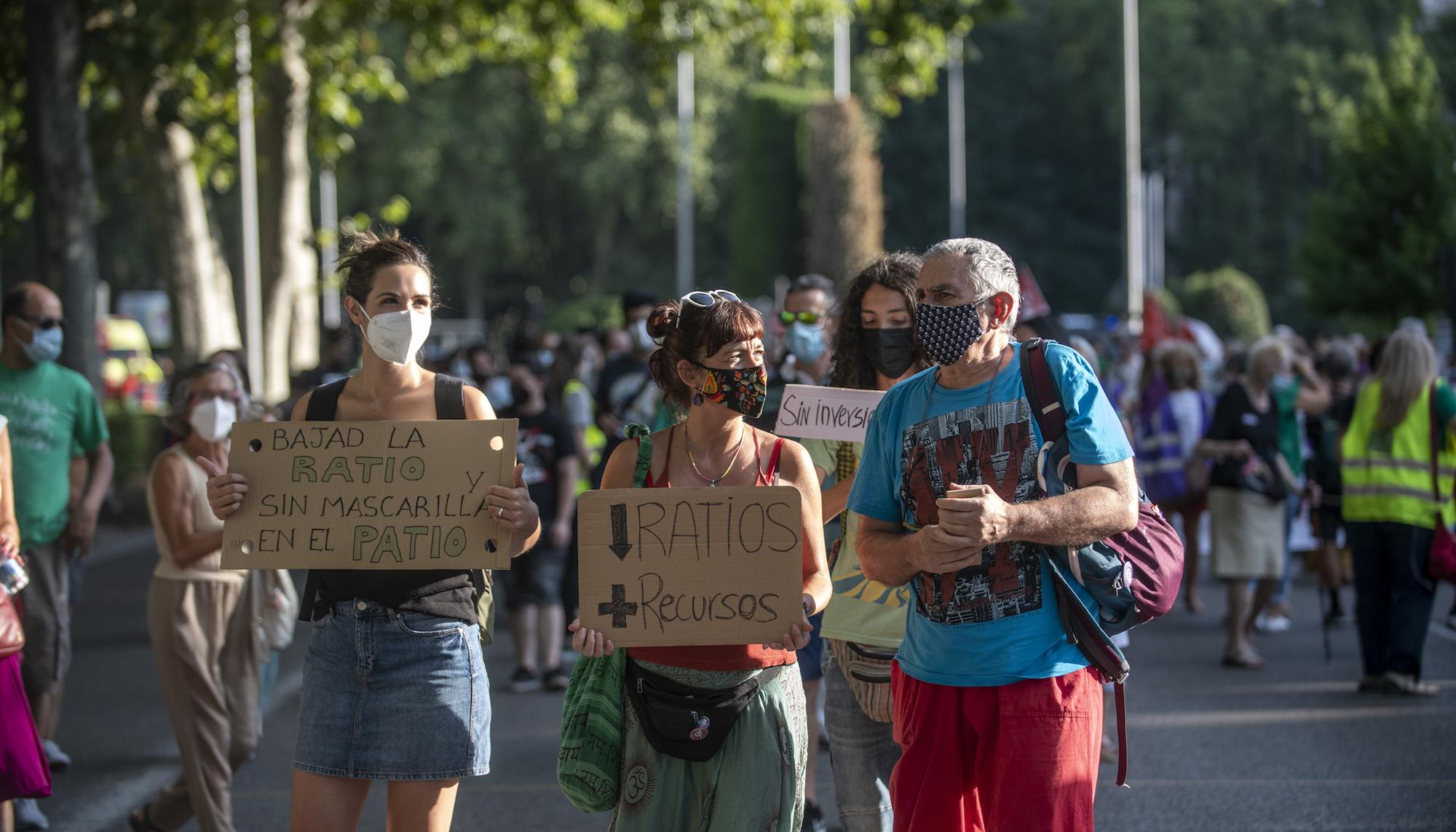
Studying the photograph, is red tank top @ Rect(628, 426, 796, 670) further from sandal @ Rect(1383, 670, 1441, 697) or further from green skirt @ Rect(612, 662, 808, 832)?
sandal @ Rect(1383, 670, 1441, 697)

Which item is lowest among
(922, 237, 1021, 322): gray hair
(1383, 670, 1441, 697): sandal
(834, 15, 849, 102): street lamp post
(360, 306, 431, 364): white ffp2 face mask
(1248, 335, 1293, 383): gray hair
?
(1383, 670, 1441, 697): sandal

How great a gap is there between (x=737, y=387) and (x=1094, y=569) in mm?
936

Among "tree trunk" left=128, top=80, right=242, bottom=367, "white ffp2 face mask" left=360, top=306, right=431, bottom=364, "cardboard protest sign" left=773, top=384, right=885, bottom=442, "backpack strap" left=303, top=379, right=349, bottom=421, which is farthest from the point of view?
"tree trunk" left=128, top=80, right=242, bottom=367

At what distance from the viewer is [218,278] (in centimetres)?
1773

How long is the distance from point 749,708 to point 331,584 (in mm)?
1105

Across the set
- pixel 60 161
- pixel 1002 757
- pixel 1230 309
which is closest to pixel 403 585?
pixel 1002 757

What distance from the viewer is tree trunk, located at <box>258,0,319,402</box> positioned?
17688 millimetres

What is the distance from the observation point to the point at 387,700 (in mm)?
3920

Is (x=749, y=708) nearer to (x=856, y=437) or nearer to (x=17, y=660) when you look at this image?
(x=856, y=437)

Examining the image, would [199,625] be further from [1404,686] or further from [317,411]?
[1404,686]

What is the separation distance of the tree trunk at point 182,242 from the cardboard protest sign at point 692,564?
13.8 meters

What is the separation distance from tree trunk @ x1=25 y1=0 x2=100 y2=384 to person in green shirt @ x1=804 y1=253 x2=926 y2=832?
7.64 m

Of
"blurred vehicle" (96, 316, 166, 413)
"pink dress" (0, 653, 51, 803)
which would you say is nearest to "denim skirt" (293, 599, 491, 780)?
"pink dress" (0, 653, 51, 803)

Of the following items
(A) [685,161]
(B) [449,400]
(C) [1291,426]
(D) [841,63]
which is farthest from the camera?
(D) [841,63]
